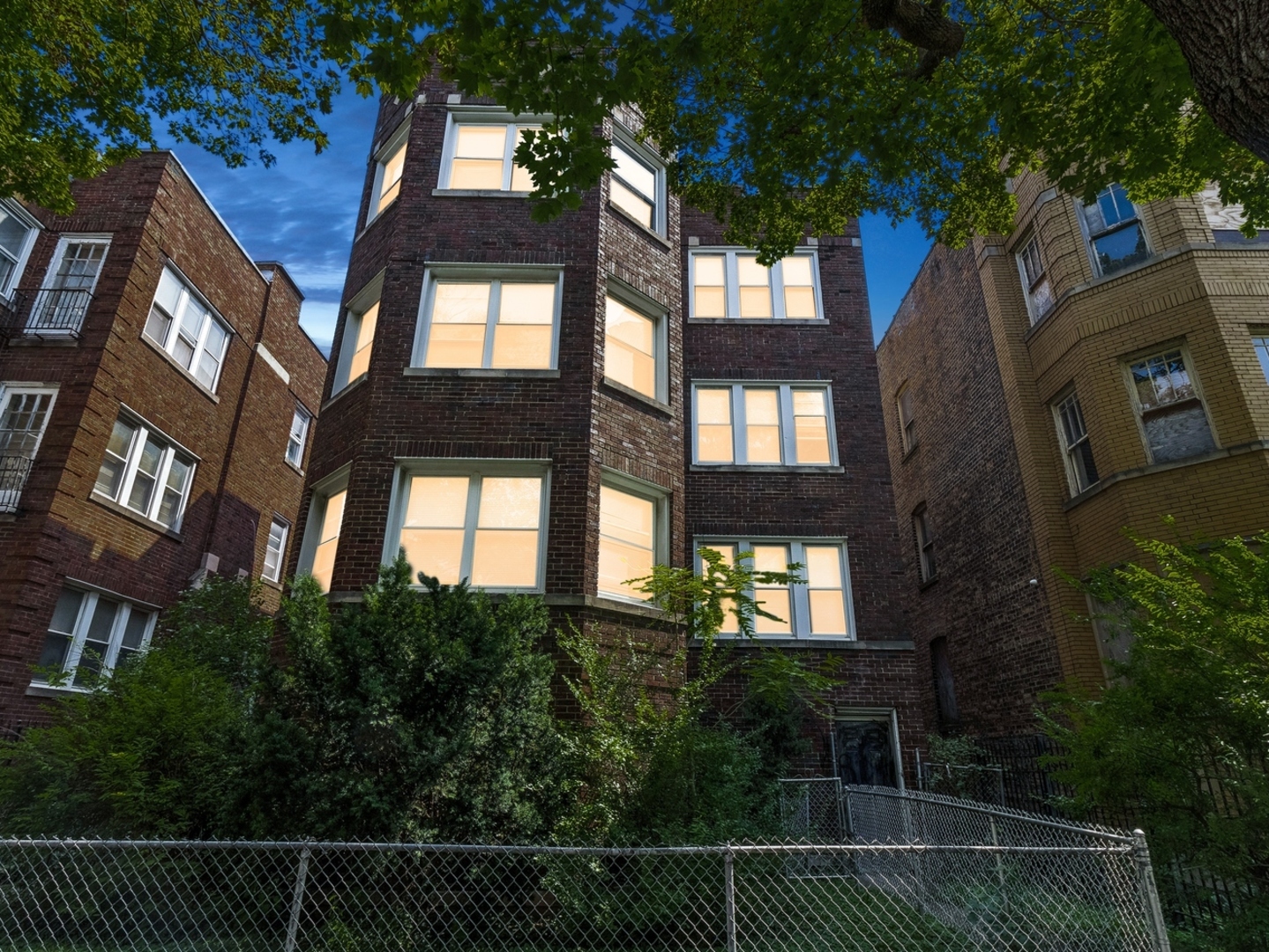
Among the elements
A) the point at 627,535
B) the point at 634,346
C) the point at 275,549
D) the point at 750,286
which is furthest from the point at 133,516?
the point at 750,286

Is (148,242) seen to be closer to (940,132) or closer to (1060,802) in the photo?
(940,132)

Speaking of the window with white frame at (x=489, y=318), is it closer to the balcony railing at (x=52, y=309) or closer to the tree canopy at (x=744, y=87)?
the tree canopy at (x=744, y=87)

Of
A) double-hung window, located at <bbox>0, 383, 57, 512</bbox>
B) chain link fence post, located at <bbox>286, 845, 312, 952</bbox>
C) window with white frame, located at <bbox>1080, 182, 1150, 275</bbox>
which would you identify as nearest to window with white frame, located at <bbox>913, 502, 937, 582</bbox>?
window with white frame, located at <bbox>1080, 182, 1150, 275</bbox>

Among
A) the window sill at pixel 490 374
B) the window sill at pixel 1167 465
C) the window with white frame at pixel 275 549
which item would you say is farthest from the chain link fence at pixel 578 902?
the window with white frame at pixel 275 549

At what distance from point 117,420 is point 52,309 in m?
2.61

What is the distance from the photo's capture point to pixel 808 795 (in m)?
11.0

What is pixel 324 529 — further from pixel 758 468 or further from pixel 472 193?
pixel 758 468

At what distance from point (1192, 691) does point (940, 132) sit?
7.48 metres

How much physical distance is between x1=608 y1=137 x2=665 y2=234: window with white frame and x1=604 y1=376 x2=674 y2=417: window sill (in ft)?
12.4

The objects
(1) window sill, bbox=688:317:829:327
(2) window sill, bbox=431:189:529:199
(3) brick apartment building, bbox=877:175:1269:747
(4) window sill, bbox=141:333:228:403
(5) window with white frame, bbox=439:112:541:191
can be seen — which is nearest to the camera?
(3) brick apartment building, bbox=877:175:1269:747

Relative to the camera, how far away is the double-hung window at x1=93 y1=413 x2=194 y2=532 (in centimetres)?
1479

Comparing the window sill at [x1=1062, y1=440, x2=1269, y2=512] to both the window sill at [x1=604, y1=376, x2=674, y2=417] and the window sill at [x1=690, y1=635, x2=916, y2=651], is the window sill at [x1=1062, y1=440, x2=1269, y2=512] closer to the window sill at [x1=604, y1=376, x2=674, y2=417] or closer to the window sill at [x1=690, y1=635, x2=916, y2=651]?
the window sill at [x1=690, y1=635, x2=916, y2=651]

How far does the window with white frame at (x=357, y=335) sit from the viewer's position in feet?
41.3

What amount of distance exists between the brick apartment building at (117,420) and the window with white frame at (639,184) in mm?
10419
